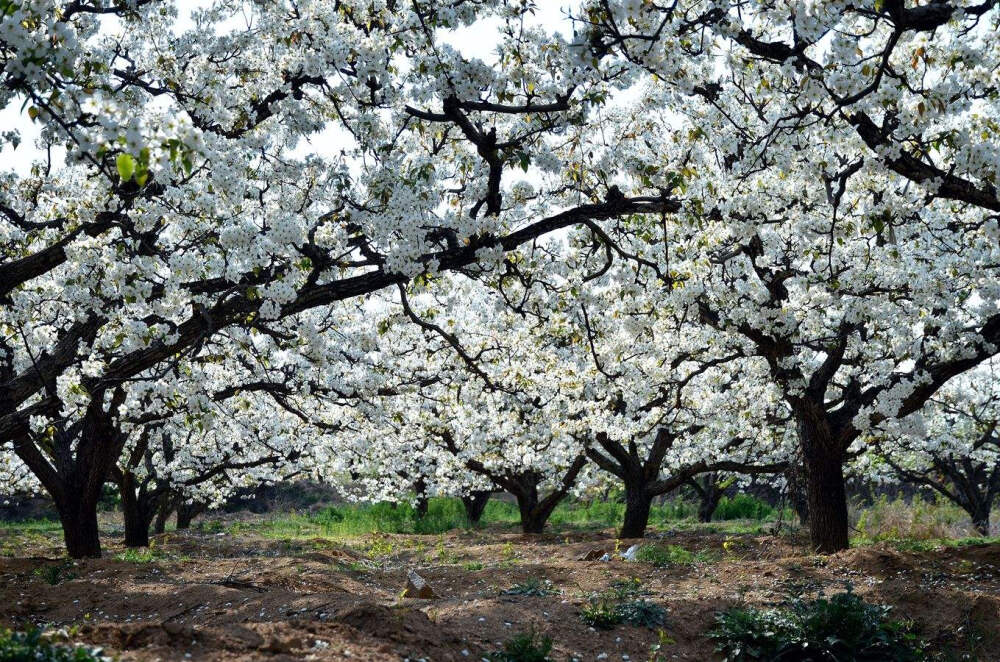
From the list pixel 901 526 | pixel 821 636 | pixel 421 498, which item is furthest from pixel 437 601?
pixel 421 498

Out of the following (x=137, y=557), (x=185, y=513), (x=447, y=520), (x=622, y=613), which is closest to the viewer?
(x=622, y=613)

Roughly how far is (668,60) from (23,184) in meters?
7.42

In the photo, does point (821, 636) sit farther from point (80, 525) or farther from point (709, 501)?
point (709, 501)

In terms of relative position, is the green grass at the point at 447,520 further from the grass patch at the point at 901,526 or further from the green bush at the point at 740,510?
the grass patch at the point at 901,526

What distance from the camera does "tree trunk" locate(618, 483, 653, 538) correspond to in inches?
590

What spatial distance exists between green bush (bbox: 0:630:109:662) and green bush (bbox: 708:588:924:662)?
4.37 meters

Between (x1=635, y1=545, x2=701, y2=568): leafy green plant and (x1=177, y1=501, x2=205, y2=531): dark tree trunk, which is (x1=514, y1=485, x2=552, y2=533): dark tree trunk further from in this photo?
(x1=177, y1=501, x2=205, y2=531): dark tree trunk

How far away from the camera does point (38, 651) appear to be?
3811 mm

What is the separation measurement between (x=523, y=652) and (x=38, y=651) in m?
2.94

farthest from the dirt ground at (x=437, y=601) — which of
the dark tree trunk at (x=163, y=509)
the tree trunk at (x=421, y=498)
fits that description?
the tree trunk at (x=421, y=498)

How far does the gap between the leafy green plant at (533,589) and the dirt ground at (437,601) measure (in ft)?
0.39

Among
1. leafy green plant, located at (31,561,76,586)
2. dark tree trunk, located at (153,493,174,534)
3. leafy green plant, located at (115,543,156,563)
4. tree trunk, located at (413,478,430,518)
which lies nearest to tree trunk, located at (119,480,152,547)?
dark tree trunk, located at (153,493,174,534)

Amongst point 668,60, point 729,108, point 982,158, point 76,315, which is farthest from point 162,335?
point 982,158

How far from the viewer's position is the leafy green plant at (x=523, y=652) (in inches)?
211
